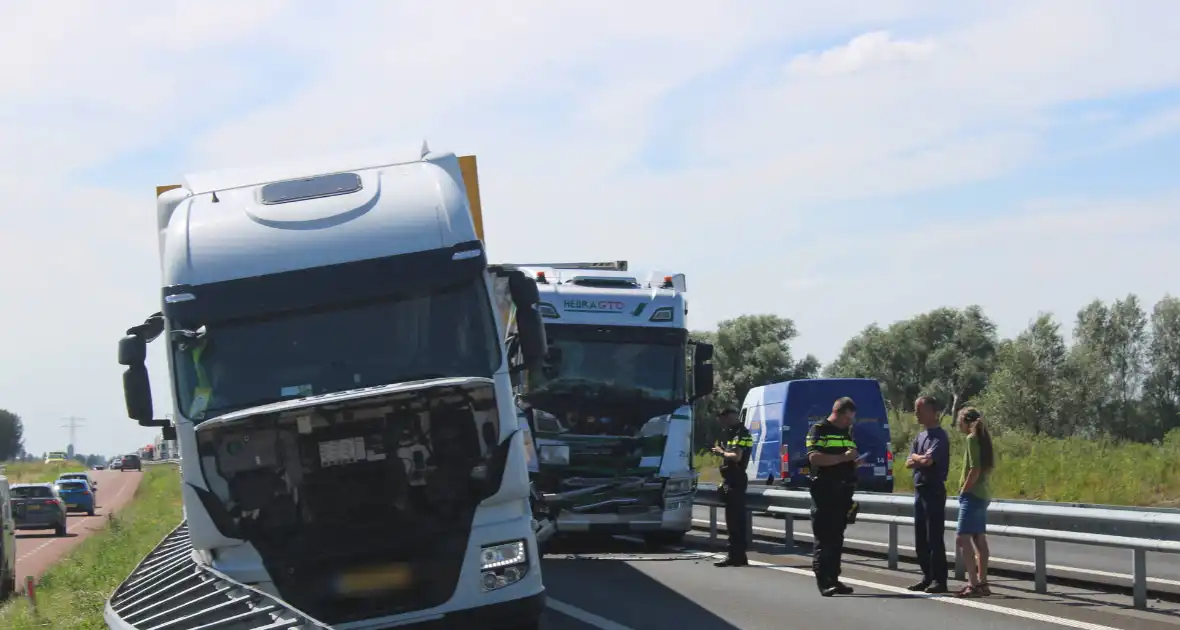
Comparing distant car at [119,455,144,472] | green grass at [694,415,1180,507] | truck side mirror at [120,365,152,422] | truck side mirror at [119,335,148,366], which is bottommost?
distant car at [119,455,144,472]

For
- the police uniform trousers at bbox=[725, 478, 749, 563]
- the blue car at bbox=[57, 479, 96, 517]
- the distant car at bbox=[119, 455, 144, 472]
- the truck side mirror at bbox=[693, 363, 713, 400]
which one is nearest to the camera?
the police uniform trousers at bbox=[725, 478, 749, 563]

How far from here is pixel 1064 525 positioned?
1176cm

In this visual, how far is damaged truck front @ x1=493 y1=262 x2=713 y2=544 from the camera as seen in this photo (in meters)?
16.6

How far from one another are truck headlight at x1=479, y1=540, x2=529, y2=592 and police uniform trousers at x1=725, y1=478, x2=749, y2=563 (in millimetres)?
6765

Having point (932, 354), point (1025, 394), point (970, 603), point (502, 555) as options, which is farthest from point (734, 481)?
point (932, 354)

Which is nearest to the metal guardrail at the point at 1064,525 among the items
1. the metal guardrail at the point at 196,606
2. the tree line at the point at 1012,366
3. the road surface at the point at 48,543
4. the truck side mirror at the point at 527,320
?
the truck side mirror at the point at 527,320

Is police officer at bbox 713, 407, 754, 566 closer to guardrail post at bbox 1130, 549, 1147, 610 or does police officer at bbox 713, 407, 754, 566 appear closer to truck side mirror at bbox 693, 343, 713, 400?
truck side mirror at bbox 693, 343, 713, 400

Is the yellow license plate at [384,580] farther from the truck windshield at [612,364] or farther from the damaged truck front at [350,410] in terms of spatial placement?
the truck windshield at [612,364]

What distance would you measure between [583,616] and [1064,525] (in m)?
4.07

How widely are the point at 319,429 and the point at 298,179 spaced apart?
80.8 inches

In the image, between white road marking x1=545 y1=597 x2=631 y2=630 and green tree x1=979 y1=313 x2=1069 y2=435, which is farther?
green tree x1=979 y1=313 x2=1069 y2=435

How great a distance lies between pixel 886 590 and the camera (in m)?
12.6

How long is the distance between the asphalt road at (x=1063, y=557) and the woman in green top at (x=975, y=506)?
5.53 ft

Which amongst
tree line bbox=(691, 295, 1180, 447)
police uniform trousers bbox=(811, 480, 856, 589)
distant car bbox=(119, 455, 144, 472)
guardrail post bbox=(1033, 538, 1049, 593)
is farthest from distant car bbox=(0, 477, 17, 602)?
distant car bbox=(119, 455, 144, 472)
